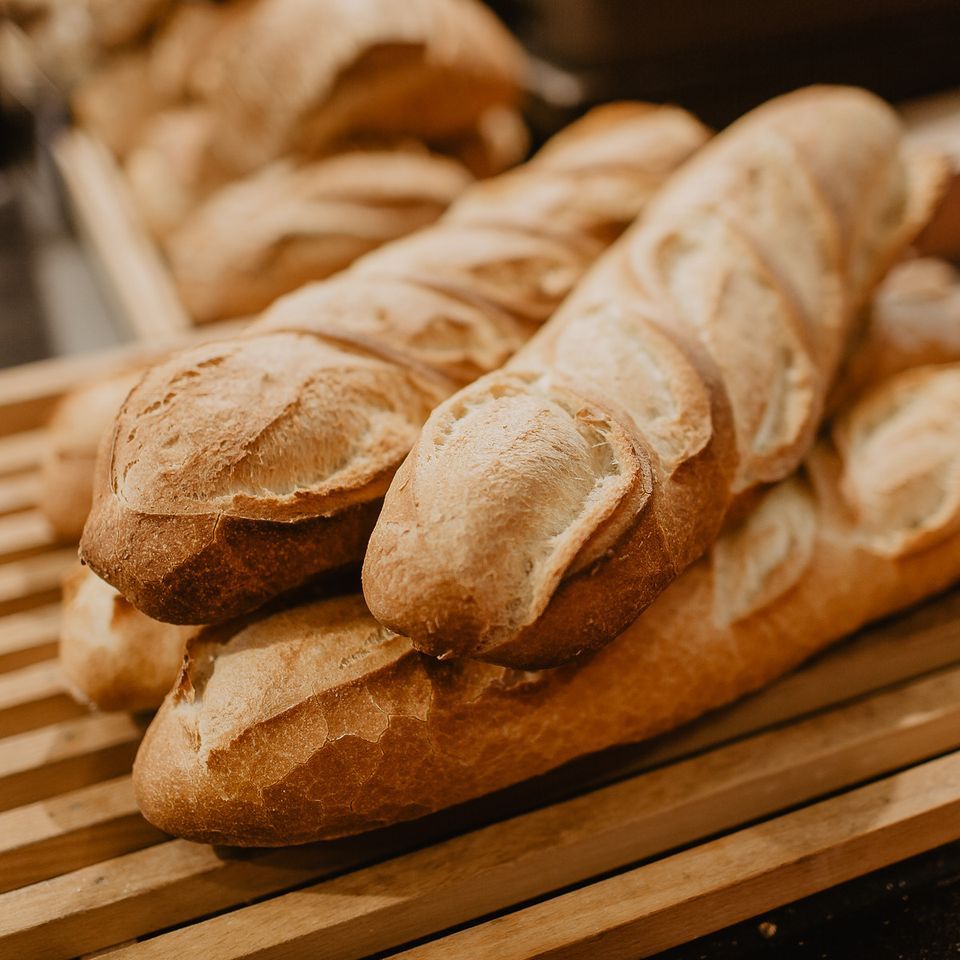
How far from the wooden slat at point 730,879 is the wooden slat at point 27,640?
0.69 meters

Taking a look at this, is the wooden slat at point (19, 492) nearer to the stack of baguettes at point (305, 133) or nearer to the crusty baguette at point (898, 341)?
the stack of baguettes at point (305, 133)

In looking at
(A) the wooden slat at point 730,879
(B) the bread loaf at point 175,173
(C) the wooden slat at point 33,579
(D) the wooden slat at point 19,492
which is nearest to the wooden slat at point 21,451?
(D) the wooden slat at point 19,492

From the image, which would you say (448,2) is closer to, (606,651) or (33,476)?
(33,476)

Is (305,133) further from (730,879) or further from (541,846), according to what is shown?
(730,879)

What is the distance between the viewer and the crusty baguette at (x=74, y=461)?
4.28ft

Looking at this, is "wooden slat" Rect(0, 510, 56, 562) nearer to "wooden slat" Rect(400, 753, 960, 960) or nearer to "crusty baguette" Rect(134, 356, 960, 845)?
"crusty baguette" Rect(134, 356, 960, 845)

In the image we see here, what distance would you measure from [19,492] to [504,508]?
3.50 ft

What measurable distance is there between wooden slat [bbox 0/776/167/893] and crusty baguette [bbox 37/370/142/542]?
42cm

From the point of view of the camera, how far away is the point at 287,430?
0.94 metres

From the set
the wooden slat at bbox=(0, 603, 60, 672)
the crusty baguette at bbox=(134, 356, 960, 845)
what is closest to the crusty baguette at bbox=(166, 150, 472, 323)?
the wooden slat at bbox=(0, 603, 60, 672)

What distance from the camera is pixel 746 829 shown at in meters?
1.03

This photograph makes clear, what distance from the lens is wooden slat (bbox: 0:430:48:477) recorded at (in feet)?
5.16

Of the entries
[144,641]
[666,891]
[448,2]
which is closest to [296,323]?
[144,641]

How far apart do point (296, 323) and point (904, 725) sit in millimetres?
887
